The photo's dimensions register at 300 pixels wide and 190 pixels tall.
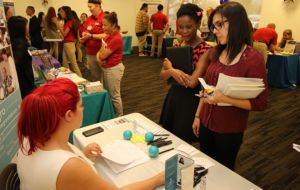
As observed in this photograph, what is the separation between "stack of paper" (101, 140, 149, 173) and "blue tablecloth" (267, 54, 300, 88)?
459 centimetres

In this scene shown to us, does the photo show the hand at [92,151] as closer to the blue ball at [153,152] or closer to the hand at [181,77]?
the blue ball at [153,152]

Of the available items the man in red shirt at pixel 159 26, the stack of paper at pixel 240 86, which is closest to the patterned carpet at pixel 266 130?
the stack of paper at pixel 240 86

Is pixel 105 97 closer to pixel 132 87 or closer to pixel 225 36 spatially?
pixel 225 36

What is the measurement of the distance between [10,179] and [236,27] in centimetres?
125

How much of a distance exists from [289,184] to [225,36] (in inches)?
66.6

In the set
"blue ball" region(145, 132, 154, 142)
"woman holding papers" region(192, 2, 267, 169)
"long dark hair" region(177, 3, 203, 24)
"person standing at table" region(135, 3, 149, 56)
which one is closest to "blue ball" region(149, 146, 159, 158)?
"blue ball" region(145, 132, 154, 142)

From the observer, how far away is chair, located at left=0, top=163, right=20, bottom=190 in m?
0.91

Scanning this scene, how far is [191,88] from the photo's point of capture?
1717 millimetres

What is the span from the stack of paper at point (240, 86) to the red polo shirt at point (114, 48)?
180 cm

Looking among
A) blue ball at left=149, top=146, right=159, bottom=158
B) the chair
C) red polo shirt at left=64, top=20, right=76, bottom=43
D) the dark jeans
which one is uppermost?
red polo shirt at left=64, top=20, right=76, bottom=43

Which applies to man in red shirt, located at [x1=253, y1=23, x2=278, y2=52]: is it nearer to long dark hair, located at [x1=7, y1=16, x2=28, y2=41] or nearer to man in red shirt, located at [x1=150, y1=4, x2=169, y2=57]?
man in red shirt, located at [x1=150, y1=4, x2=169, y2=57]

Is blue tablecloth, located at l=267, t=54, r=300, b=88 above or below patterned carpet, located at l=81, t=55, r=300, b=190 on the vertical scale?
above

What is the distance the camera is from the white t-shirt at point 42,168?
80 cm

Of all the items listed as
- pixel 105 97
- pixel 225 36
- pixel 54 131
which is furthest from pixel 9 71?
pixel 225 36
